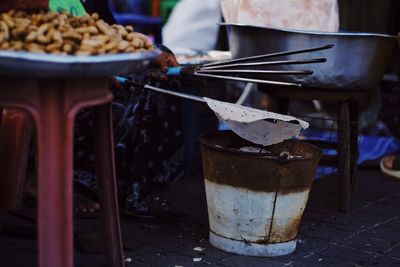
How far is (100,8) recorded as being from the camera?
4008 mm

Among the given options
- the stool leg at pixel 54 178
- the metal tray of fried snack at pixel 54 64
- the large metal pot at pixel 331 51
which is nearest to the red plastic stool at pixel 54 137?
the stool leg at pixel 54 178

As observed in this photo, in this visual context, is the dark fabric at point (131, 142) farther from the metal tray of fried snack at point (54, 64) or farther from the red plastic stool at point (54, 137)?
the metal tray of fried snack at point (54, 64)

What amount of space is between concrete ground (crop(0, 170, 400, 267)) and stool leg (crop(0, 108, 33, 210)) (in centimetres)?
41

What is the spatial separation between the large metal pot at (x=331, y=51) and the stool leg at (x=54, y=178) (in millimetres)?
1890

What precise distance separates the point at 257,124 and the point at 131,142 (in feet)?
3.82

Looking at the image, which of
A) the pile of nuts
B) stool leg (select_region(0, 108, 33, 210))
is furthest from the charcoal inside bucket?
the pile of nuts

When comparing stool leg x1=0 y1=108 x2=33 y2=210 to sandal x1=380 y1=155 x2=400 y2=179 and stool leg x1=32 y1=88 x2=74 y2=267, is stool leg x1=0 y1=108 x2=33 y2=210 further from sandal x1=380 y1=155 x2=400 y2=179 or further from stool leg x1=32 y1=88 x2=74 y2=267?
sandal x1=380 y1=155 x2=400 y2=179

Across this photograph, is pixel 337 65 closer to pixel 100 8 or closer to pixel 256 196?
pixel 256 196

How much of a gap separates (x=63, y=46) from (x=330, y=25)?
263cm

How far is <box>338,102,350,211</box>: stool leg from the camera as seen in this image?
14.1ft

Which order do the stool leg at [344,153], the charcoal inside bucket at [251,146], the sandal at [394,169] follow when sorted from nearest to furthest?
the charcoal inside bucket at [251,146] < the stool leg at [344,153] < the sandal at [394,169]

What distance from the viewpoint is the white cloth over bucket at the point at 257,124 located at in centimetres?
333

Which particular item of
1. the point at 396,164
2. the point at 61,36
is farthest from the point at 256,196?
the point at 396,164

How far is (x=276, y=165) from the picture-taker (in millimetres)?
3334
